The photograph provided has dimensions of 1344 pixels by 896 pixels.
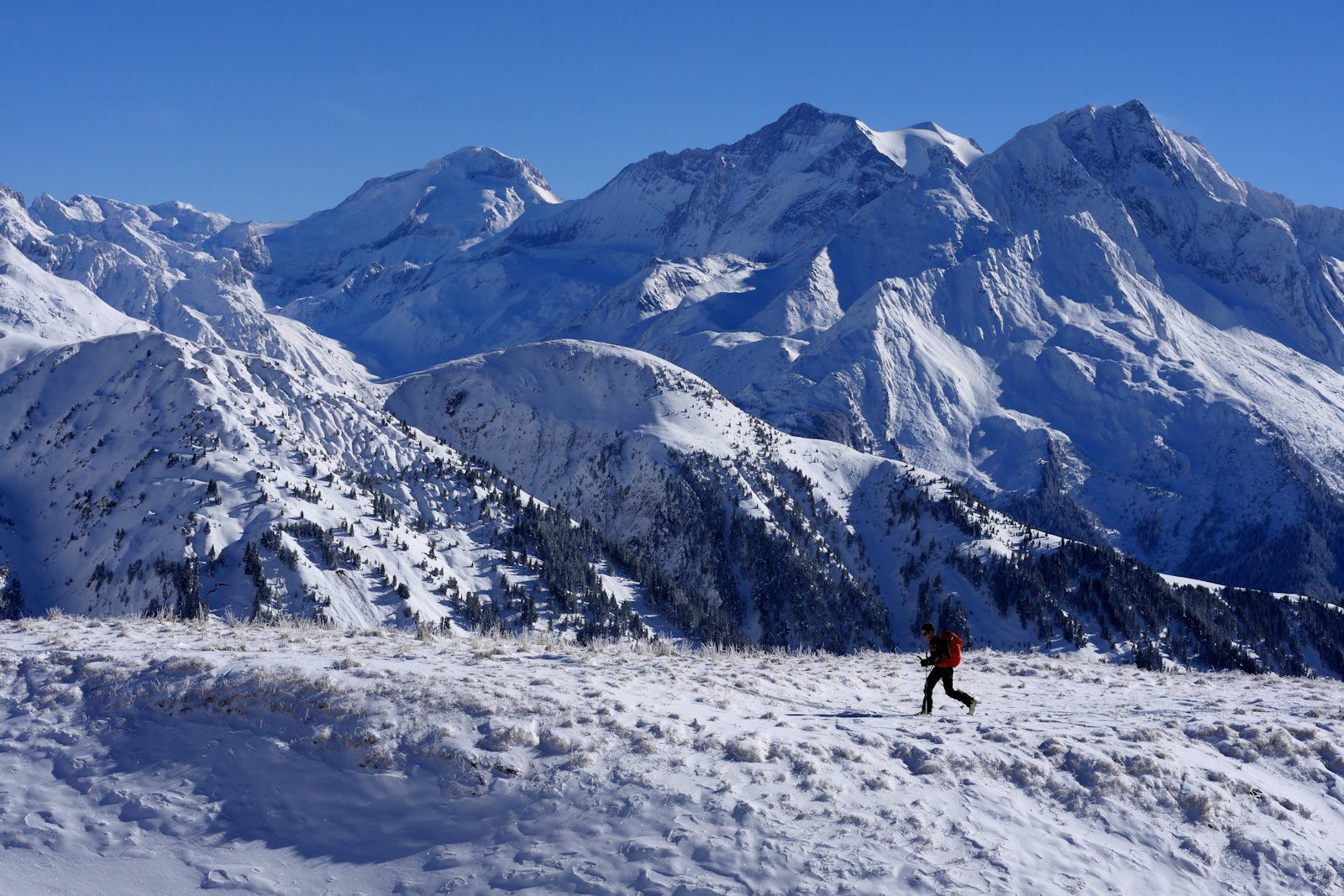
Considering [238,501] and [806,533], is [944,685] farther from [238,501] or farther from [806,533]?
[806,533]

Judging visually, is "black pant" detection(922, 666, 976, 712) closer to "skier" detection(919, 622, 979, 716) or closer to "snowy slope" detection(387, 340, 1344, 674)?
"skier" detection(919, 622, 979, 716)

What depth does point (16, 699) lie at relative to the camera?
21.4 metres

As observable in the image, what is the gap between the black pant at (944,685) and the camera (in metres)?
25.0

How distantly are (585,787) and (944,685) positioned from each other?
1028 cm

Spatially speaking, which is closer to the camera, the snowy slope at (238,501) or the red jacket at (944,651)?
the red jacket at (944,651)

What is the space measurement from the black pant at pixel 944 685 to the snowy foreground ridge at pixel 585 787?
513 millimetres

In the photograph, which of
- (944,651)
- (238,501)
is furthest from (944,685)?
(238,501)

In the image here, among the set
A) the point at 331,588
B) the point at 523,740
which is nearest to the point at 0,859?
the point at 523,740

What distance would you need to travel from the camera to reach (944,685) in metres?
25.4

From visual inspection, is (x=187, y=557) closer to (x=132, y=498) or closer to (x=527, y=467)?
(x=132, y=498)

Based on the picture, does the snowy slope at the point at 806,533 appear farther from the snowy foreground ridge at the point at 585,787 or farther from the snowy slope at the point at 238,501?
the snowy foreground ridge at the point at 585,787

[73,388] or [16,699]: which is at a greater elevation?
[73,388]

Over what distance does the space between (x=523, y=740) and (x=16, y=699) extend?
33.9 ft

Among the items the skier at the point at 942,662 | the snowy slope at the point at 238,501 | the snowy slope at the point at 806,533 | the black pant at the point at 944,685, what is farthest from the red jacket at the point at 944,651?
the snowy slope at the point at 806,533
